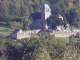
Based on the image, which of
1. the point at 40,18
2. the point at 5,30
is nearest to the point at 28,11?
Result: the point at 40,18

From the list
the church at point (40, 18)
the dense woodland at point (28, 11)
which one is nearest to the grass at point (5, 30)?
the dense woodland at point (28, 11)

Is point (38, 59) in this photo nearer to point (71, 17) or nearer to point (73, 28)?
point (73, 28)

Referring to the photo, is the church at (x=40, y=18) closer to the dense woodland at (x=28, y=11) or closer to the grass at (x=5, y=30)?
the dense woodland at (x=28, y=11)

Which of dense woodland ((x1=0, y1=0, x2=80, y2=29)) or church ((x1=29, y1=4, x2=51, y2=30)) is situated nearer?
dense woodland ((x1=0, y1=0, x2=80, y2=29))

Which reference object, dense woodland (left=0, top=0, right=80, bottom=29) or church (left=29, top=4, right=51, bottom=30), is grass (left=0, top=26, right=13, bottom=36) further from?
church (left=29, top=4, right=51, bottom=30)

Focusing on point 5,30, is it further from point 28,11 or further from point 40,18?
point 28,11

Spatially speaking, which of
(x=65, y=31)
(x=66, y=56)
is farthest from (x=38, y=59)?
(x=65, y=31)

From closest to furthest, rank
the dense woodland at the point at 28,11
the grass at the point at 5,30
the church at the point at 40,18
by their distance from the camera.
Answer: the grass at the point at 5,30, the dense woodland at the point at 28,11, the church at the point at 40,18

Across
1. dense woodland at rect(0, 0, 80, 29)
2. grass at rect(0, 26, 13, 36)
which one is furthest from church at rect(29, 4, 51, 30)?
grass at rect(0, 26, 13, 36)
